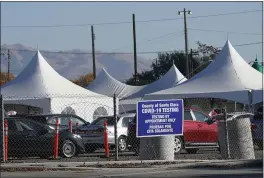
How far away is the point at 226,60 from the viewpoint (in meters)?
37.1

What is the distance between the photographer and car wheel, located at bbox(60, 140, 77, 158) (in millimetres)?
20359

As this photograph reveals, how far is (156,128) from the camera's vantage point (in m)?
17.7

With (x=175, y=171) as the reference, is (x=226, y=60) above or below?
above

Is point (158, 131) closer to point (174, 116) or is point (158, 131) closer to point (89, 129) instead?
point (174, 116)

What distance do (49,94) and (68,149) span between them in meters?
15.5

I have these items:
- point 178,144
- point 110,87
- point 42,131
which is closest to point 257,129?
point 178,144

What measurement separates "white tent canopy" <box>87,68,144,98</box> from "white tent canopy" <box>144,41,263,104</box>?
1056 centimetres

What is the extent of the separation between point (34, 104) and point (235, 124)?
1867 cm

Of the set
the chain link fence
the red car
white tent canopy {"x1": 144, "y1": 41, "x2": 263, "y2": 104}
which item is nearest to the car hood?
the chain link fence

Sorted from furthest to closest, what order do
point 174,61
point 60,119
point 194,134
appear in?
point 174,61
point 60,119
point 194,134

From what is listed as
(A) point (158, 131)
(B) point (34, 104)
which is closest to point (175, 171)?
(A) point (158, 131)

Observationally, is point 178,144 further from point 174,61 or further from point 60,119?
point 174,61

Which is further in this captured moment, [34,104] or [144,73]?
[144,73]

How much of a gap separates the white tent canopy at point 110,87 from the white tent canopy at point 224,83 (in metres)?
10.6
